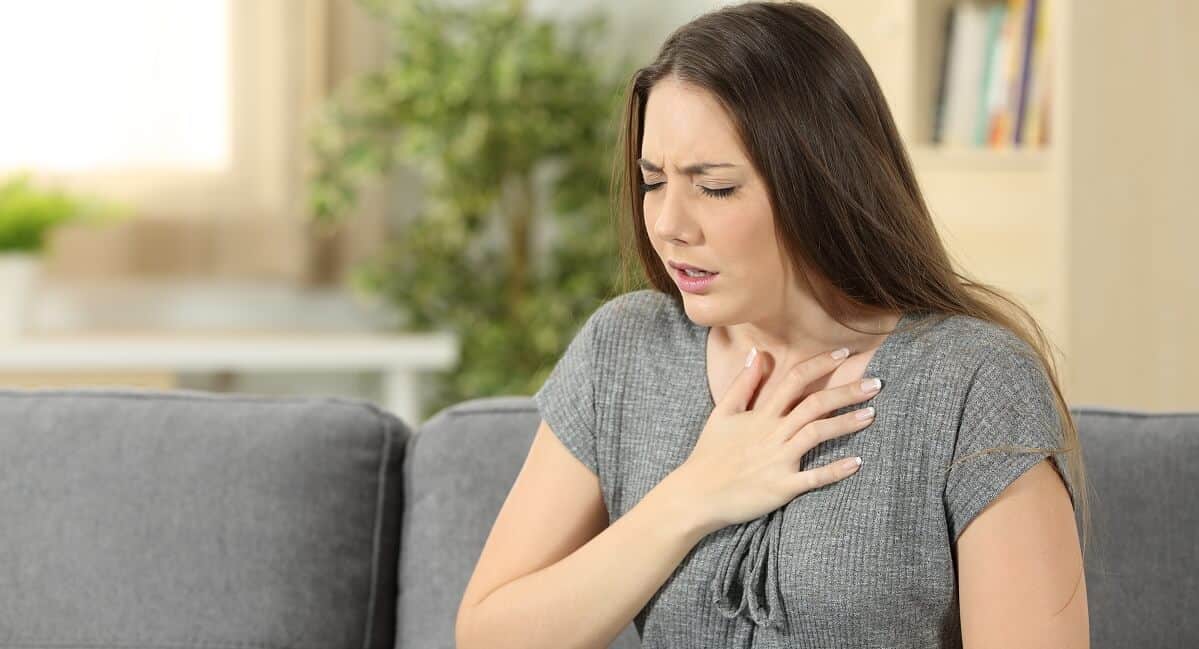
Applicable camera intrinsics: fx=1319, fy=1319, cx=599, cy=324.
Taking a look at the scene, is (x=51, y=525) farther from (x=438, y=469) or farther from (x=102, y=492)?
(x=438, y=469)

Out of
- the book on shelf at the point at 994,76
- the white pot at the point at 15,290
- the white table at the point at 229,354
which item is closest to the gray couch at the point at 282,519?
the book on shelf at the point at 994,76

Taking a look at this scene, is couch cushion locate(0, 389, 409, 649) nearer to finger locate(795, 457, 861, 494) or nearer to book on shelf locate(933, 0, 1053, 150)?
finger locate(795, 457, 861, 494)

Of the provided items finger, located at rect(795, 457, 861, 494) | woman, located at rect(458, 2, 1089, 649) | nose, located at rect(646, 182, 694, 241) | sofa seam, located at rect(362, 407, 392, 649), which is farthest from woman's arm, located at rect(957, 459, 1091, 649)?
sofa seam, located at rect(362, 407, 392, 649)

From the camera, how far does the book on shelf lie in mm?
2473

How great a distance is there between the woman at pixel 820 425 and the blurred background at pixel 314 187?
1704 mm

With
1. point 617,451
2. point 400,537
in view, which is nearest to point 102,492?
point 400,537

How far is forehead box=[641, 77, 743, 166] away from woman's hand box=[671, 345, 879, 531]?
0.68ft

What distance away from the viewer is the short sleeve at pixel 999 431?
3.46ft

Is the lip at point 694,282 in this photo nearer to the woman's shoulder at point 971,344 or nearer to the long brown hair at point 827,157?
the long brown hair at point 827,157

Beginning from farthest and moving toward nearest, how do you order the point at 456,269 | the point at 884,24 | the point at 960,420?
the point at 456,269, the point at 884,24, the point at 960,420

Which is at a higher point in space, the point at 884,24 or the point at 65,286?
the point at 884,24

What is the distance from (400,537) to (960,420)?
633 millimetres

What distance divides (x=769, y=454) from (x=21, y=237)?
2.45 m

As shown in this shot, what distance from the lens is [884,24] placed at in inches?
110
